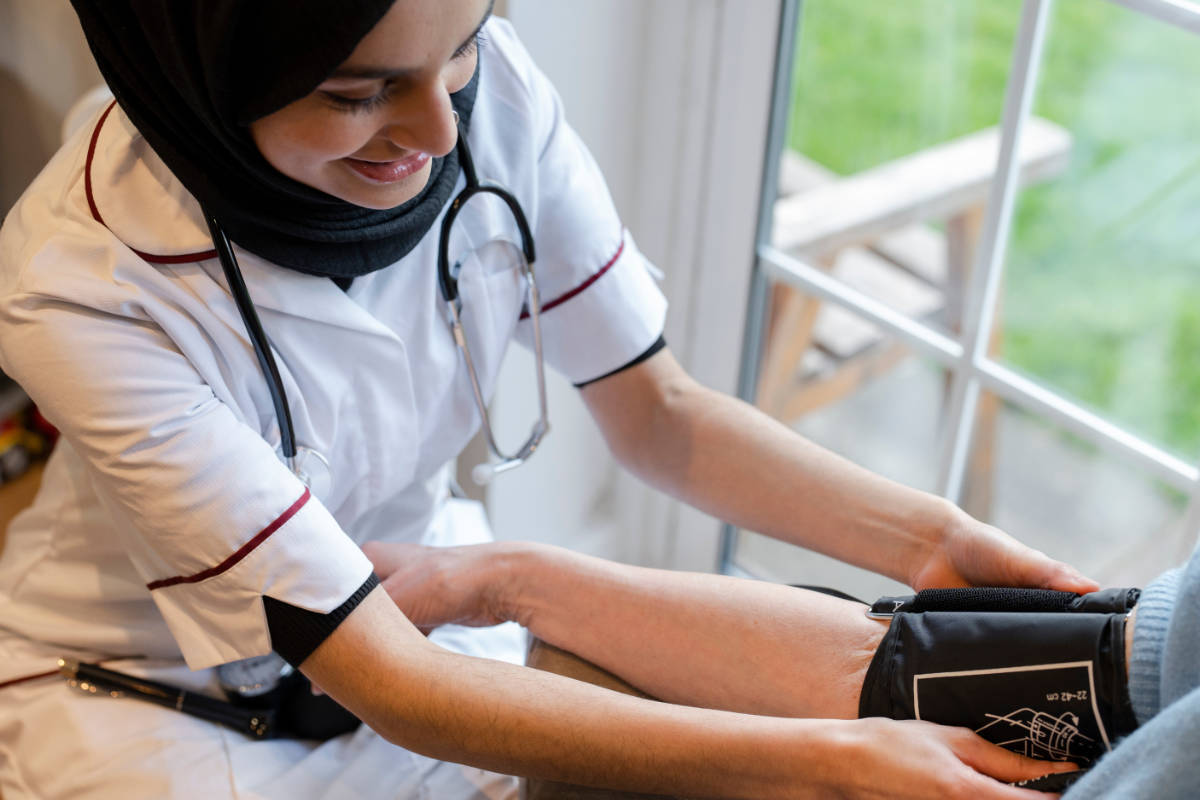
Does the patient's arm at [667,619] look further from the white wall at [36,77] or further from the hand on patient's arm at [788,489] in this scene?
the white wall at [36,77]

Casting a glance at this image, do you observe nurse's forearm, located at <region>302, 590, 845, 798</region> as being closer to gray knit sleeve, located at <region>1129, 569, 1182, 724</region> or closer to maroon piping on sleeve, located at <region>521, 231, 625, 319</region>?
gray knit sleeve, located at <region>1129, 569, 1182, 724</region>

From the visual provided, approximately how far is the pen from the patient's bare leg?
12.3 inches

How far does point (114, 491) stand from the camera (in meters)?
0.93

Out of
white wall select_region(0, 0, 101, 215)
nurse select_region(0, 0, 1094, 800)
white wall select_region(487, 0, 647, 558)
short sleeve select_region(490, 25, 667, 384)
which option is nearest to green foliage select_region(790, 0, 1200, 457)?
white wall select_region(487, 0, 647, 558)

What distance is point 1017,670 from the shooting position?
0.82m

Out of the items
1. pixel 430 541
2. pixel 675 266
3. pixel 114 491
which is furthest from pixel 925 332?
pixel 114 491

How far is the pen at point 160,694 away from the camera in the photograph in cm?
113

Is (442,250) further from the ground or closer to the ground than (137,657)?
further from the ground

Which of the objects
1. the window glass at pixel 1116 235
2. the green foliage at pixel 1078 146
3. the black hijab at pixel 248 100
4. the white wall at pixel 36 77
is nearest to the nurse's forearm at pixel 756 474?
the black hijab at pixel 248 100

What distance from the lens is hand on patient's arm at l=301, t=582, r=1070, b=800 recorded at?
0.80m

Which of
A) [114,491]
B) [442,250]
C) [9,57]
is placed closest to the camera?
[114,491]

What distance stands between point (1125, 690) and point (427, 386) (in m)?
0.66

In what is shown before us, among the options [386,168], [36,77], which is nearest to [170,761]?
[386,168]

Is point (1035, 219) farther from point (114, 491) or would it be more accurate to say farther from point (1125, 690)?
point (114, 491)
